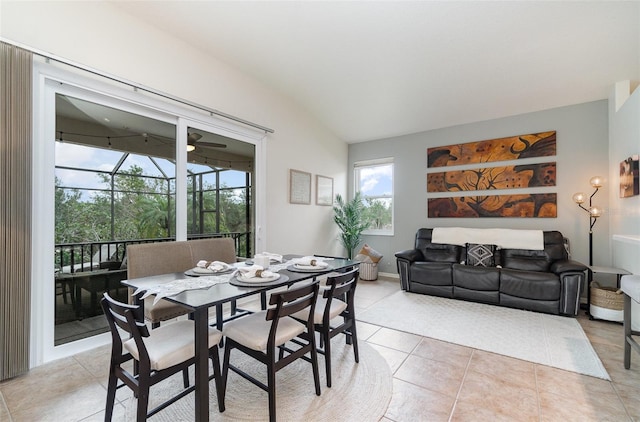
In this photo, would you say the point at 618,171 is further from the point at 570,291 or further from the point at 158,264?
the point at 158,264

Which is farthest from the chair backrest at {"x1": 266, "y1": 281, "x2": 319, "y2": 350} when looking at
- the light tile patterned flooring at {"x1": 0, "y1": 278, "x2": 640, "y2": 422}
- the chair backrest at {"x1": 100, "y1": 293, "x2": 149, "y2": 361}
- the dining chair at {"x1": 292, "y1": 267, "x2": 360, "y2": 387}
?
the light tile patterned flooring at {"x1": 0, "y1": 278, "x2": 640, "y2": 422}

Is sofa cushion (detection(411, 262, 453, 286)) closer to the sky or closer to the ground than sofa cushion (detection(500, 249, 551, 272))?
closer to the ground

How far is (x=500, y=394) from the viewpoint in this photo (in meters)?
1.91

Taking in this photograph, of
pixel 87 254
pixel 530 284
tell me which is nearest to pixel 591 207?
pixel 530 284

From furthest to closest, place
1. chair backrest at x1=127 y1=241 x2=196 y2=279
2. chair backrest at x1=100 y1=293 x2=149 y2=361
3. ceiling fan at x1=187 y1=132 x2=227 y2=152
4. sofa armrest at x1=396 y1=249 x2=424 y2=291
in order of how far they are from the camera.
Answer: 1. sofa armrest at x1=396 y1=249 x2=424 y2=291
2. ceiling fan at x1=187 y1=132 x2=227 y2=152
3. chair backrest at x1=127 y1=241 x2=196 y2=279
4. chair backrest at x1=100 y1=293 x2=149 y2=361

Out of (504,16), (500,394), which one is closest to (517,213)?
(504,16)

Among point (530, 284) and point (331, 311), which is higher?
point (331, 311)

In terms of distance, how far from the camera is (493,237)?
427 centimetres

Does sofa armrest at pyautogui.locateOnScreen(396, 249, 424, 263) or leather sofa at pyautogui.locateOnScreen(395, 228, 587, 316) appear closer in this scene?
leather sofa at pyautogui.locateOnScreen(395, 228, 587, 316)

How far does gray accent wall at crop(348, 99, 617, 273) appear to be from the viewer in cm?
379

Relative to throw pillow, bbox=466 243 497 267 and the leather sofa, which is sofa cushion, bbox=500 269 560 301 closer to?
A: the leather sofa

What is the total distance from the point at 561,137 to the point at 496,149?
802mm

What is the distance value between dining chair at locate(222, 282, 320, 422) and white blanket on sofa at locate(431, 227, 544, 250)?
3.48 metres

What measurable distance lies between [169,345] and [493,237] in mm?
4465
